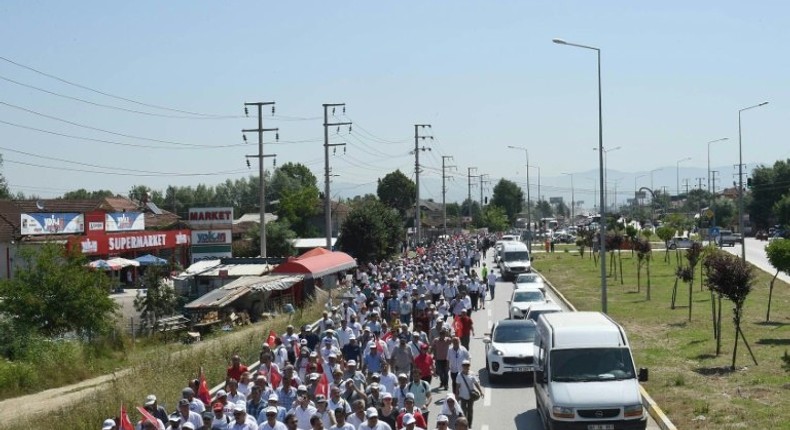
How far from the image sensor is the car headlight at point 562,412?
1389 centimetres

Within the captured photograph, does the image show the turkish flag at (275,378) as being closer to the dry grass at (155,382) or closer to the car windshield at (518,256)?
the dry grass at (155,382)

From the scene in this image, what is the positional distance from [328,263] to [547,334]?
25.9m

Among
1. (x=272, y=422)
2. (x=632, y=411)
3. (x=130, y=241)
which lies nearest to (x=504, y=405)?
(x=632, y=411)

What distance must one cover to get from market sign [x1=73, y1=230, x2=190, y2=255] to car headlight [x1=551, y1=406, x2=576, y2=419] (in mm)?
41133

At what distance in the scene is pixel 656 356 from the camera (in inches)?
903

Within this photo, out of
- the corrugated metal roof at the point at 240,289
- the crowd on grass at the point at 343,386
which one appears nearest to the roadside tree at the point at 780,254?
the crowd on grass at the point at 343,386

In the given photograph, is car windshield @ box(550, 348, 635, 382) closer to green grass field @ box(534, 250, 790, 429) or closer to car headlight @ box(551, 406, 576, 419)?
car headlight @ box(551, 406, 576, 419)

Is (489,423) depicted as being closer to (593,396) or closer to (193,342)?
(593,396)

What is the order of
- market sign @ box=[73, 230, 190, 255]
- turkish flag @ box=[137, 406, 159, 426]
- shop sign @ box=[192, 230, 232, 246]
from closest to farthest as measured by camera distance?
turkish flag @ box=[137, 406, 159, 426] < market sign @ box=[73, 230, 190, 255] < shop sign @ box=[192, 230, 232, 246]

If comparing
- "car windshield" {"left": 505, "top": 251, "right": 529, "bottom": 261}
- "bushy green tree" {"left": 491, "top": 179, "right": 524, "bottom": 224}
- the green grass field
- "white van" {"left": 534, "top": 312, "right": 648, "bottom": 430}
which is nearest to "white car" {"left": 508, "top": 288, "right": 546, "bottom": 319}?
the green grass field

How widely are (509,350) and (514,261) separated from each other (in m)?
31.8

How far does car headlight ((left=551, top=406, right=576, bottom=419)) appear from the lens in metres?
13.9

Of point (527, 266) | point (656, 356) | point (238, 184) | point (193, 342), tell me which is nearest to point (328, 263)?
point (193, 342)

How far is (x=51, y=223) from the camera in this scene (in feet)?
182
